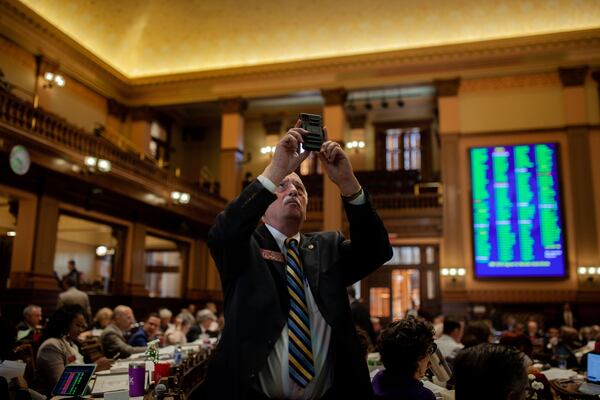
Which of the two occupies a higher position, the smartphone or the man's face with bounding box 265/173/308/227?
the smartphone

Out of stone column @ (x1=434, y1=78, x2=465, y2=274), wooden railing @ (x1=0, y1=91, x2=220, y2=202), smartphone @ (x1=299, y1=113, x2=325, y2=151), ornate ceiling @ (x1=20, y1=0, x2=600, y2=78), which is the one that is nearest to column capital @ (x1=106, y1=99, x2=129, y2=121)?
ornate ceiling @ (x1=20, y1=0, x2=600, y2=78)

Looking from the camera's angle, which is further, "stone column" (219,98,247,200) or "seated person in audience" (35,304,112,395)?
"stone column" (219,98,247,200)

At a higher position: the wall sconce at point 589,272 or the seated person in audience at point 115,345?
the wall sconce at point 589,272

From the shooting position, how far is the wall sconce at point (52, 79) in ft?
41.7

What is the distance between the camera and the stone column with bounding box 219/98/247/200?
1547cm

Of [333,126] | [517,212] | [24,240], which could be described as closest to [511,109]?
[517,212]

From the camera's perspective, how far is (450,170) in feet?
46.0

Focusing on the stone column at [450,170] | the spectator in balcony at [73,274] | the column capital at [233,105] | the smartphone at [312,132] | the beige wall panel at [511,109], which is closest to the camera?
the smartphone at [312,132]

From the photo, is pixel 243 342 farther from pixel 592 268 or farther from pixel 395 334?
pixel 592 268

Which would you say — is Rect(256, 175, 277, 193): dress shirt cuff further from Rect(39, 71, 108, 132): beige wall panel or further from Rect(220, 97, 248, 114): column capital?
Rect(220, 97, 248, 114): column capital

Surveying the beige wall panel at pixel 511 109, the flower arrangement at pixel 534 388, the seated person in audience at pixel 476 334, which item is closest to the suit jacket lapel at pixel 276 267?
the flower arrangement at pixel 534 388

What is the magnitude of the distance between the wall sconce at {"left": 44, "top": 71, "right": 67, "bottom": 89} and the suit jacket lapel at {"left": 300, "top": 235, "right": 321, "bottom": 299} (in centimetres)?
1250

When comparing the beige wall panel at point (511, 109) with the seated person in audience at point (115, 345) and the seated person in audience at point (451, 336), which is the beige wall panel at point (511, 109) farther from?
the seated person in audience at point (115, 345)

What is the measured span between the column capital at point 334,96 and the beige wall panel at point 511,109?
2.71 meters
